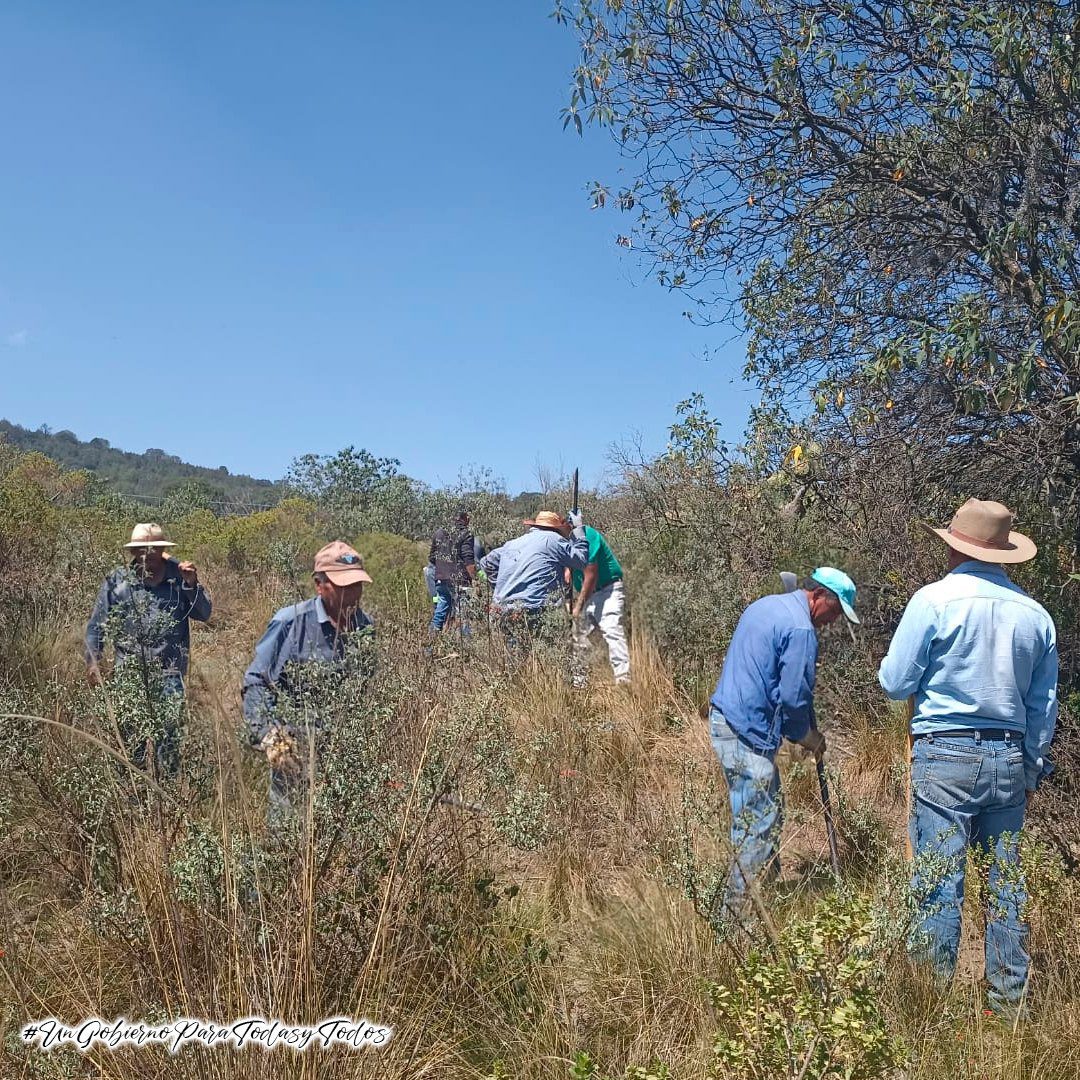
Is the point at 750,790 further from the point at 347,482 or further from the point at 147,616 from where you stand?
the point at 347,482

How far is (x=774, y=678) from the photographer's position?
3760 mm

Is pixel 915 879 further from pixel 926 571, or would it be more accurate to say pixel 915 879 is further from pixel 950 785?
pixel 926 571

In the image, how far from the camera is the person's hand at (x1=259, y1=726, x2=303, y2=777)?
2717mm

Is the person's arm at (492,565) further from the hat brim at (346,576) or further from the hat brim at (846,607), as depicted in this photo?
the hat brim at (846,607)

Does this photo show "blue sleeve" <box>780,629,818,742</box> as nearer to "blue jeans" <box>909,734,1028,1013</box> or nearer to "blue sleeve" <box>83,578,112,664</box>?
"blue jeans" <box>909,734,1028,1013</box>

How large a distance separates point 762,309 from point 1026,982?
3.99 metres

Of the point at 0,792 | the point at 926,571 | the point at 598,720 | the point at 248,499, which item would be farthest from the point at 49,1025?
the point at 248,499

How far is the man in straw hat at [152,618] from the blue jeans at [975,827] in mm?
2565

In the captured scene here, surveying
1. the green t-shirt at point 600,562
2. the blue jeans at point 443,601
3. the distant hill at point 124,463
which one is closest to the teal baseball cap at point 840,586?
the green t-shirt at point 600,562

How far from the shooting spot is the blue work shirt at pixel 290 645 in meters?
3.40

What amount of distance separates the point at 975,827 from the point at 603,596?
Answer: 190 inches

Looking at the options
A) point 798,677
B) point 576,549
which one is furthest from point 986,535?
point 576,549

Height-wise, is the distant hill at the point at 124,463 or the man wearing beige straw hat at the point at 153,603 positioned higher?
the distant hill at the point at 124,463

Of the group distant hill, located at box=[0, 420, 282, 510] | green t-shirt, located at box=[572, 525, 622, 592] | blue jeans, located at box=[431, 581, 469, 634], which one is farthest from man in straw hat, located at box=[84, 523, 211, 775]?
distant hill, located at box=[0, 420, 282, 510]
